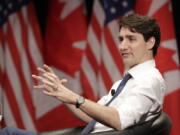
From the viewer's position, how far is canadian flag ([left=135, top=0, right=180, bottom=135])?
123 inches

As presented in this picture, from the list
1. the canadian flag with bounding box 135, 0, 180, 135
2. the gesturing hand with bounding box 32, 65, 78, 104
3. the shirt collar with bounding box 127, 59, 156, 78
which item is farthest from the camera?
the canadian flag with bounding box 135, 0, 180, 135

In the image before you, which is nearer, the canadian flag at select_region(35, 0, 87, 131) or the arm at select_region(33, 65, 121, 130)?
the arm at select_region(33, 65, 121, 130)

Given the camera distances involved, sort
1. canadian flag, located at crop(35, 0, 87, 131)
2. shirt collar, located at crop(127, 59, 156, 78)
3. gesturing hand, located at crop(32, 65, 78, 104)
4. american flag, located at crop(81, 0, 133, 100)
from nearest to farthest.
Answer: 1. gesturing hand, located at crop(32, 65, 78, 104)
2. shirt collar, located at crop(127, 59, 156, 78)
3. american flag, located at crop(81, 0, 133, 100)
4. canadian flag, located at crop(35, 0, 87, 131)

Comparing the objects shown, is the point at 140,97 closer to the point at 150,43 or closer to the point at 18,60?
the point at 150,43

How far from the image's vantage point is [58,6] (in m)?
3.50

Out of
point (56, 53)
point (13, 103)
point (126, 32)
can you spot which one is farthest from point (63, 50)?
point (126, 32)

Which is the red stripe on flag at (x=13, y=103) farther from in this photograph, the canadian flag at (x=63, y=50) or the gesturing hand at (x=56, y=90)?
the gesturing hand at (x=56, y=90)

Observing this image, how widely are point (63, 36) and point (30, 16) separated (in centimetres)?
31

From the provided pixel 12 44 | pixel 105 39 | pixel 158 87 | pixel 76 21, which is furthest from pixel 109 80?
pixel 158 87

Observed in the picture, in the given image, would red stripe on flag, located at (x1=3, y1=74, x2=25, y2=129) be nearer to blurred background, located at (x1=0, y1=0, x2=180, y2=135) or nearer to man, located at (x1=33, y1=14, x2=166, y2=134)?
blurred background, located at (x1=0, y1=0, x2=180, y2=135)

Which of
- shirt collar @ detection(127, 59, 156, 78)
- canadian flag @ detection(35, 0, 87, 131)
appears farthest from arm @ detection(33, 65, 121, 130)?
canadian flag @ detection(35, 0, 87, 131)

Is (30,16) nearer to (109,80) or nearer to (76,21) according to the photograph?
(76,21)

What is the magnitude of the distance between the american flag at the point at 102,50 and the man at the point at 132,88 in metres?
1.31

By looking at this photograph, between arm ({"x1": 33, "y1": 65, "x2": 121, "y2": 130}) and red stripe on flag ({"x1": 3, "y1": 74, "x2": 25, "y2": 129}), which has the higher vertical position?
arm ({"x1": 33, "y1": 65, "x2": 121, "y2": 130})
